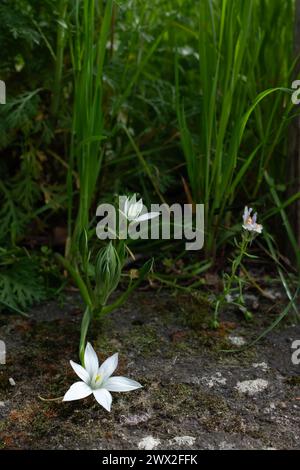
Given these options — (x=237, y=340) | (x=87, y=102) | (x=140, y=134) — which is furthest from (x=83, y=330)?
(x=140, y=134)

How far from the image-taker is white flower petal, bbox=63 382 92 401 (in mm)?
1267

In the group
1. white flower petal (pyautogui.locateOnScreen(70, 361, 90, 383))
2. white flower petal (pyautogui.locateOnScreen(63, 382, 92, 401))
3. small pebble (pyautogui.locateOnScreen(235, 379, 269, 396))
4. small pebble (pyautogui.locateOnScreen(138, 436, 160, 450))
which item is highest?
white flower petal (pyautogui.locateOnScreen(70, 361, 90, 383))

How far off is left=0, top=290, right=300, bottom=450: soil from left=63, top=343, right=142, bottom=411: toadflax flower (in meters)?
0.04

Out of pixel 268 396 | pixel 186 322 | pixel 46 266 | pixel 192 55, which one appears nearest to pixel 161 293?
A: pixel 186 322

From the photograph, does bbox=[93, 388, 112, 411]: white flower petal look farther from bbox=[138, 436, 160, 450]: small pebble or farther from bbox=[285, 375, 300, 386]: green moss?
bbox=[285, 375, 300, 386]: green moss

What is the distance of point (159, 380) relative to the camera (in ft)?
4.70

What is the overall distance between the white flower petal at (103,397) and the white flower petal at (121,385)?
23 mm

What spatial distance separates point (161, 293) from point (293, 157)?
20.4 inches

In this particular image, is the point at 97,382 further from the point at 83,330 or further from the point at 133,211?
the point at 133,211

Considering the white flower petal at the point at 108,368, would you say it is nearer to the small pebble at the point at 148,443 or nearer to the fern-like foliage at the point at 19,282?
the small pebble at the point at 148,443

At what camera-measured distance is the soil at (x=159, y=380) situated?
126 centimetres

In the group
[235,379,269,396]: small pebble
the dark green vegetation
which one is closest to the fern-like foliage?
the dark green vegetation

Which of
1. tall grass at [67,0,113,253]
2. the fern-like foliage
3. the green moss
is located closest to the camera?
the green moss

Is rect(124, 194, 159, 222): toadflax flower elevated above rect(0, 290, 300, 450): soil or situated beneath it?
elevated above
